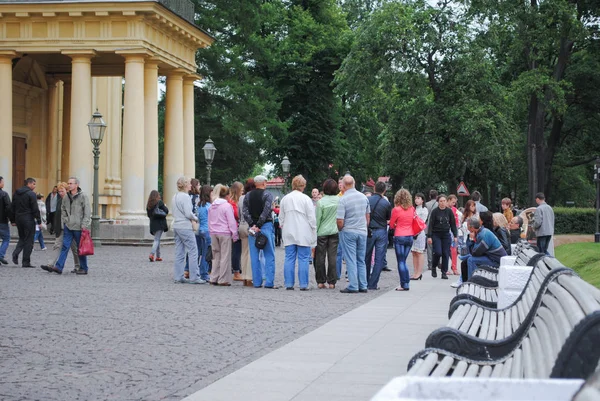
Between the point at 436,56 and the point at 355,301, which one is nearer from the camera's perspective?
the point at 355,301

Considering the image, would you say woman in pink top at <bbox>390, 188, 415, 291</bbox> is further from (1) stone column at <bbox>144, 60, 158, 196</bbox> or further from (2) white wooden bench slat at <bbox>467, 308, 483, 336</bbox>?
(1) stone column at <bbox>144, 60, 158, 196</bbox>

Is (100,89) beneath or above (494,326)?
above

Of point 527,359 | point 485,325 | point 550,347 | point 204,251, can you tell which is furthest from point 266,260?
Result: point 550,347

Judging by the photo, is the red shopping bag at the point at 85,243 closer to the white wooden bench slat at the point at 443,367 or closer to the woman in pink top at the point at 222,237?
the woman in pink top at the point at 222,237

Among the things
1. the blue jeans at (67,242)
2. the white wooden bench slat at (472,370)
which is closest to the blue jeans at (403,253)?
the blue jeans at (67,242)

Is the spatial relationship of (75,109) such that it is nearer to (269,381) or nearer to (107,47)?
(107,47)

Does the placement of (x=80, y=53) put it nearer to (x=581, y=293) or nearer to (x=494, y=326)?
(x=494, y=326)

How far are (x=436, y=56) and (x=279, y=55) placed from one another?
546 inches

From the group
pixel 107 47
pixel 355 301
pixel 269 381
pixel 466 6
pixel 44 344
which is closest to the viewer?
pixel 269 381

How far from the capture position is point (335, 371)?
795cm

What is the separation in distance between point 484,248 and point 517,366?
10.6 metres

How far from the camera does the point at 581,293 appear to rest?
13.9ft

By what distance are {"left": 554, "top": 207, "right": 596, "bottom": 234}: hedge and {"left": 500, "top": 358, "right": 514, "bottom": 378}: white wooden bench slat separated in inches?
A: 1667

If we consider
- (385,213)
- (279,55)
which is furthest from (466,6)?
(385,213)
